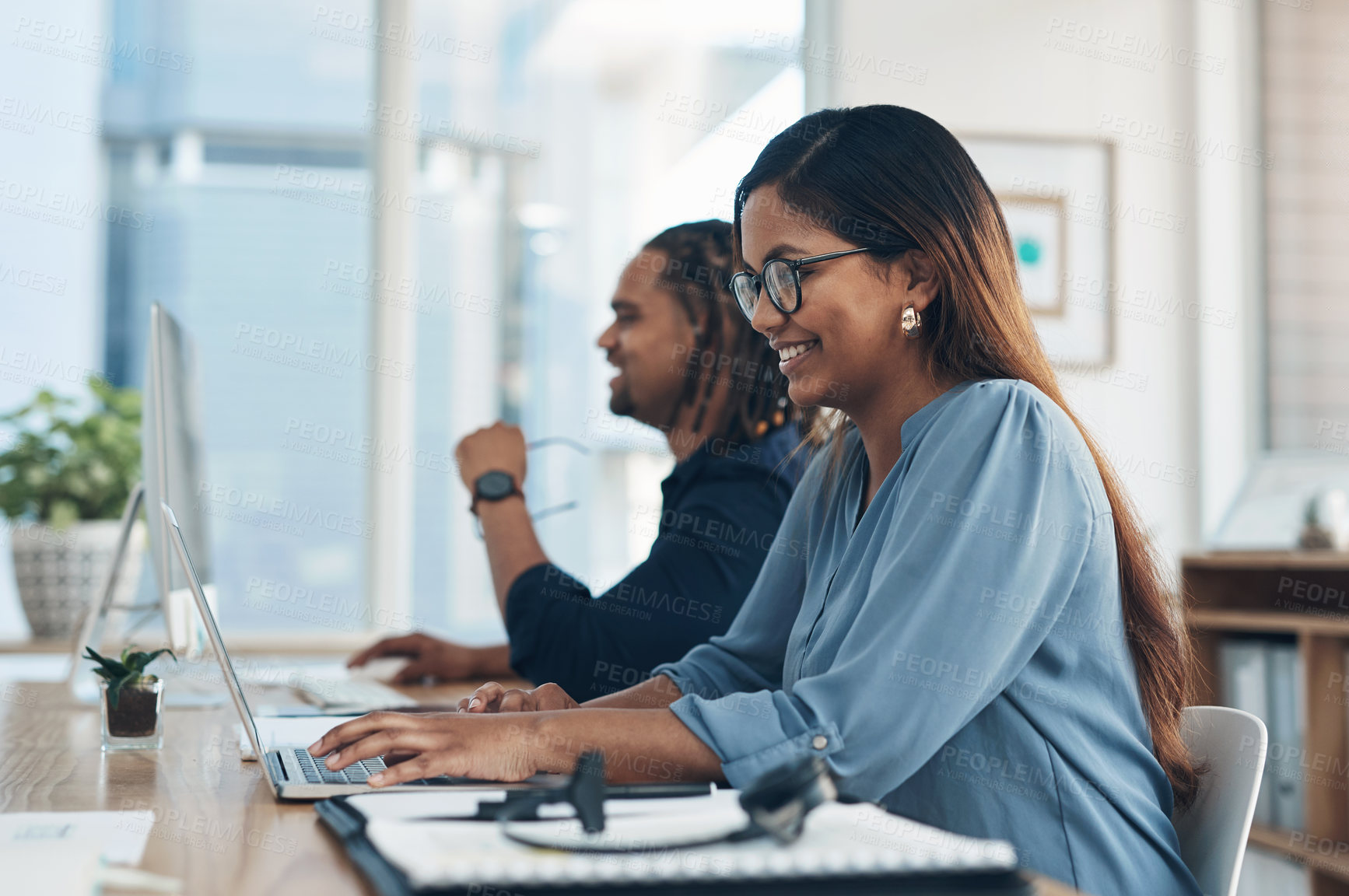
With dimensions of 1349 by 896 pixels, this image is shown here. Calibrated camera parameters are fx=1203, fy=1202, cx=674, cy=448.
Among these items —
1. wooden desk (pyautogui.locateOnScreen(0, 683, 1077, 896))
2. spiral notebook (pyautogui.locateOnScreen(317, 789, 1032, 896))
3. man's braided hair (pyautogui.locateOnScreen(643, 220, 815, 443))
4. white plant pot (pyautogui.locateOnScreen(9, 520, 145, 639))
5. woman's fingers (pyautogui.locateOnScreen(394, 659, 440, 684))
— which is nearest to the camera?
spiral notebook (pyautogui.locateOnScreen(317, 789, 1032, 896))

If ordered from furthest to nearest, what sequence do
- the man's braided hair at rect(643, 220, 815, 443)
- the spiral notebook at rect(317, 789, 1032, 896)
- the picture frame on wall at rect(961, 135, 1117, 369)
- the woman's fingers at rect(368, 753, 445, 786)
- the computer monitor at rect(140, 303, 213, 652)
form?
the picture frame on wall at rect(961, 135, 1117, 369) < the man's braided hair at rect(643, 220, 815, 443) < the computer monitor at rect(140, 303, 213, 652) < the woman's fingers at rect(368, 753, 445, 786) < the spiral notebook at rect(317, 789, 1032, 896)

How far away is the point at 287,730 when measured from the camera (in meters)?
1.27

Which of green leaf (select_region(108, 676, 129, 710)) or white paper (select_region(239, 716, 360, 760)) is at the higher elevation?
green leaf (select_region(108, 676, 129, 710))

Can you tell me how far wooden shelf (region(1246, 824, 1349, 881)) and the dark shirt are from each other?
134 cm

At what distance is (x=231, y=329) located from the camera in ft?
9.93

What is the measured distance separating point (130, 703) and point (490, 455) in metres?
0.76

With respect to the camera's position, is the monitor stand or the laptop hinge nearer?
the laptop hinge

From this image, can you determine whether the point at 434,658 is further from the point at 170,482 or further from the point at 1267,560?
the point at 1267,560

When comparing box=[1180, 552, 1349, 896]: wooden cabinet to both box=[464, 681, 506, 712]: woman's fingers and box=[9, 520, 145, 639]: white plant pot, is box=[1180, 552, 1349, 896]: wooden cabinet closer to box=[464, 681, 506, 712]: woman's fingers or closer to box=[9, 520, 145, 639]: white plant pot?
box=[464, 681, 506, 712]: woman's fingers

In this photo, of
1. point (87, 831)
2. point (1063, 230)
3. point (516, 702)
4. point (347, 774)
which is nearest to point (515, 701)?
point (516, 702)

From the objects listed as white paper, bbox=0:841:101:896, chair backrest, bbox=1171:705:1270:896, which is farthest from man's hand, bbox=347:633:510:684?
white paper, bbox=0:841:101:896

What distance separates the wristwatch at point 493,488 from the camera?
1.83 metres

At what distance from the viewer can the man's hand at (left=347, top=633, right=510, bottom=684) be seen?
1.92 metres

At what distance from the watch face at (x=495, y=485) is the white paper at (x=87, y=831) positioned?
38.2 inches
